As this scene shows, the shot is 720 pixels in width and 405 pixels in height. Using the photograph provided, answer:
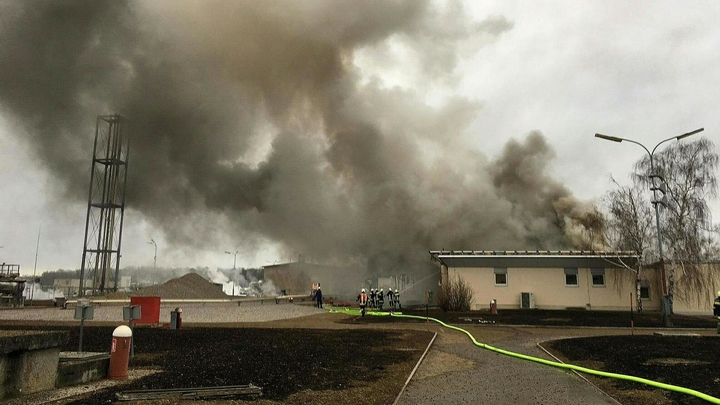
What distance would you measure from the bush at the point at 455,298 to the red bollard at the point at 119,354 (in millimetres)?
25319

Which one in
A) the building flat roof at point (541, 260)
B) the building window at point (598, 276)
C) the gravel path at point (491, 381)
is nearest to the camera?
the gravel path at point (491, 381)

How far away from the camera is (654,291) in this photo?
33844mm

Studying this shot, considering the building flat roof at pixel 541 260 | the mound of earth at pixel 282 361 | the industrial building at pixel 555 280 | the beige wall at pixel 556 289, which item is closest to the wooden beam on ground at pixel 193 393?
the mound of earth at pixel 282 361

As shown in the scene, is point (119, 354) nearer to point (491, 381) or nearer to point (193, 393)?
point (193, 393)

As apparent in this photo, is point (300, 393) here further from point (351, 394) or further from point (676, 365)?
point (676, 365)

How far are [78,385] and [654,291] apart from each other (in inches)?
1416

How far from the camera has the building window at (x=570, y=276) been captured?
34062mm

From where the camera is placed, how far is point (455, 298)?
31.9 meters

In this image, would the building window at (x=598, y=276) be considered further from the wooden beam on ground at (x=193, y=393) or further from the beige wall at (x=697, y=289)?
the wooden beam on ground at (x=193, y=393)

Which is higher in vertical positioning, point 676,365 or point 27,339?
point 27,339

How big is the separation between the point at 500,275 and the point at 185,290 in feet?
111

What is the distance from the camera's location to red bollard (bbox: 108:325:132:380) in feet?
27.6

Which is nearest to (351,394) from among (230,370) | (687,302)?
(230,370)

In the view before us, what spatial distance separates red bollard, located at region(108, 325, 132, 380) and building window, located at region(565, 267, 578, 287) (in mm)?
31608
